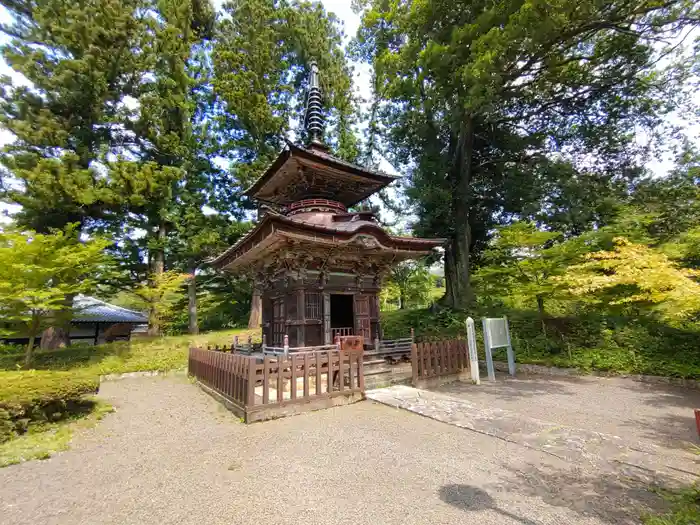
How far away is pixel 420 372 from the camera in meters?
8.79

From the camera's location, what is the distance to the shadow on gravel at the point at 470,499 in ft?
9.93

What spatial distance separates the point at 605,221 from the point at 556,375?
8837mm

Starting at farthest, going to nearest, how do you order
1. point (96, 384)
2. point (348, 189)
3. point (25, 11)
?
point (25, 11)
point (348, 189)
point (96, 384)

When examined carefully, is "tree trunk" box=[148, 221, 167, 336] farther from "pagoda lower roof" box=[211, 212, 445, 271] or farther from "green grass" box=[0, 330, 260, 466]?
"green grass" box=[0, 330, 260, 466]

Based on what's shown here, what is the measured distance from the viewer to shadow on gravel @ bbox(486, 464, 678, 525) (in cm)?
303

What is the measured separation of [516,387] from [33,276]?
14.8 m

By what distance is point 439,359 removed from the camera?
9.27 metres

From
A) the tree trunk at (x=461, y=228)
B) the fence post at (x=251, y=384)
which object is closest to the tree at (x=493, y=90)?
the tree trunk at (x=461, y=228)

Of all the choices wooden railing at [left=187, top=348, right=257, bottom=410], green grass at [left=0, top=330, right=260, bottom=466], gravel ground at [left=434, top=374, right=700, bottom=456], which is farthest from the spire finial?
green grass at [left=0, top=330, right=260, bottom=466]

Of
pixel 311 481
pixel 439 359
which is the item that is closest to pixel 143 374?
pixel 439 359

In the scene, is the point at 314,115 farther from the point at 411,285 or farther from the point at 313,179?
the point at 411,285

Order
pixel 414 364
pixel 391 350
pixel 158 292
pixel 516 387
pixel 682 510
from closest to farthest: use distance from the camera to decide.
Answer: pixel 682 510 < pixel 414 364 < pixel 516 387 < pixel 391 350 < pixel 158 292

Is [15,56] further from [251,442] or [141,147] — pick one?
[251,442]

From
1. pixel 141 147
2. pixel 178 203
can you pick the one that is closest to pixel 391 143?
pixel 178 203
